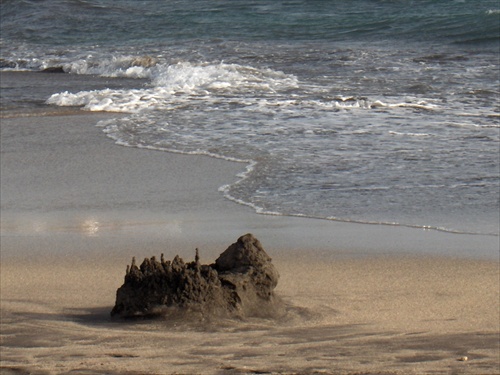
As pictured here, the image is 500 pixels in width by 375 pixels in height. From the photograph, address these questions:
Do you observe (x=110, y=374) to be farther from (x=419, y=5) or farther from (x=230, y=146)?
(x=419, y=5)

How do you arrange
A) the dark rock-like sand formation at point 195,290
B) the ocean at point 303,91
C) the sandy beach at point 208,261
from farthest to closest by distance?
the ocean at point 303,91 < the dark rock-like sand formation at point 195,290 < the sandy beach at point 208,261

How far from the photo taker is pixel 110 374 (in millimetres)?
3002

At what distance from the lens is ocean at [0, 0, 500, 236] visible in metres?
6.57

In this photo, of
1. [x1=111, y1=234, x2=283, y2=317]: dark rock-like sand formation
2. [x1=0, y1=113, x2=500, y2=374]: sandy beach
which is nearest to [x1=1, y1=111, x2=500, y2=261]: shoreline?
[x1=0, y1=113, x2=500, y2=374]: sandy beach

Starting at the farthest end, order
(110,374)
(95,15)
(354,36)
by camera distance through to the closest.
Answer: (95,15) < (354,36) < (110,374)

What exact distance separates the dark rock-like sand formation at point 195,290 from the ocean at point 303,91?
1924mm

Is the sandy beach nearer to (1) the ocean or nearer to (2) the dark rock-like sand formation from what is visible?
(2) the dark rock-like sand formation

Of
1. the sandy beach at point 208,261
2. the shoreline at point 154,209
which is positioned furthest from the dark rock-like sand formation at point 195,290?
the shoreline at point 154,209

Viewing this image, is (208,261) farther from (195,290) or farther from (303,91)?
(303,91)

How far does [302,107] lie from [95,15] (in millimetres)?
12644

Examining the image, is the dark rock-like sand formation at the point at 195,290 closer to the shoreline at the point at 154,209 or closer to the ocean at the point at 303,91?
the shoreline at the point at 154,209

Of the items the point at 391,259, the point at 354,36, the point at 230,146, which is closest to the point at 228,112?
the point at 230,146

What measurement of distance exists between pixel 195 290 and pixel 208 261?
46.0 inches

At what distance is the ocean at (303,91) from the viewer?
21.5ft
